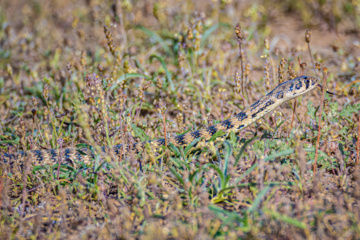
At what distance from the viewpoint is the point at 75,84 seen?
208 inches

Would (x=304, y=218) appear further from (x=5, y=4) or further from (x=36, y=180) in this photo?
(x=5, y=4)

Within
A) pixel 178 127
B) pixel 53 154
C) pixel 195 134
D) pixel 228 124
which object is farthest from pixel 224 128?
pixel 53 154

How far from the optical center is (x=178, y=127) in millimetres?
4195

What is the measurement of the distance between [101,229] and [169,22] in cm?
509

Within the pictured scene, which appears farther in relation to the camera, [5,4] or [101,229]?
[5,4]

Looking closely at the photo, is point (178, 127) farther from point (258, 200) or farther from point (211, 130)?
point (258, 200)

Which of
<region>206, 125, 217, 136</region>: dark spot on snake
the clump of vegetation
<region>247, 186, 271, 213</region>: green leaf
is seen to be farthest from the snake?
<region>247, 186, 271, 213</region>: green leaf

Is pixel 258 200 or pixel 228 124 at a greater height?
pixel 228 124

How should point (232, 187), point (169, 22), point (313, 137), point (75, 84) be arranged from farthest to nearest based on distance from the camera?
point (169, 22) → point (75, 84) → point (313, 137) → point (232, 187)

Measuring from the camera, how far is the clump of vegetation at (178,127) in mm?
2719

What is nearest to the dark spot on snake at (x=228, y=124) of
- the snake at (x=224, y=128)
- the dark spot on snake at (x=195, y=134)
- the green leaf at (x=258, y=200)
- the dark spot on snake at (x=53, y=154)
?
the snake at (x=224, y=128)

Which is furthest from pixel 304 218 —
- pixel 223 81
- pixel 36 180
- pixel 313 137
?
pixel 223 81

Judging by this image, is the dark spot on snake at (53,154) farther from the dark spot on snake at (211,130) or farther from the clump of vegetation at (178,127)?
the dark spot on snake at (211,130)

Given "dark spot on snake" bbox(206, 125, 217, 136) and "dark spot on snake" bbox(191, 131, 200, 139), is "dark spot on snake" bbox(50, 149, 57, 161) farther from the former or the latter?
"dark spot on snake" bbox(206, 125, 217, 136)
